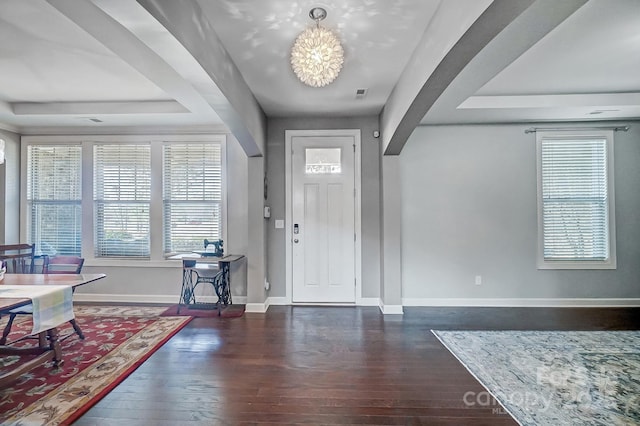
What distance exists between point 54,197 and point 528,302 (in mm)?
7124

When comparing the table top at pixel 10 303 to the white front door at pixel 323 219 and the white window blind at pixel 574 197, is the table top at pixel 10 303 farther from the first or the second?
the white window blind at pixel 574 197

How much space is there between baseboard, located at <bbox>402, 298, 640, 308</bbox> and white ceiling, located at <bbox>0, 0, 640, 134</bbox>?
2499mm

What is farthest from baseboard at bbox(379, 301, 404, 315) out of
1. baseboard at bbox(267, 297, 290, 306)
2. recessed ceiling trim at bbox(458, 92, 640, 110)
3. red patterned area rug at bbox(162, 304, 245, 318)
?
recessed ceiling trim at bbox(458, 92, 640, 110)

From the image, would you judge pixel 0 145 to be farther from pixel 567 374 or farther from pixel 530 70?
pixel 567 374

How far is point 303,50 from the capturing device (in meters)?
2.13

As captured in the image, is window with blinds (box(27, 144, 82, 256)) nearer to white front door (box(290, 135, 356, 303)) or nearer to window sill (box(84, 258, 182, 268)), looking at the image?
window sill (box(84, 258, 182, 268))

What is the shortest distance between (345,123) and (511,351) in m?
3.35

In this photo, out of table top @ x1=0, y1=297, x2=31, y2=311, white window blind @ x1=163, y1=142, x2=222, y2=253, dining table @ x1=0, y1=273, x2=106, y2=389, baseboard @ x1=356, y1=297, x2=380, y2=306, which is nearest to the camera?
table top @ x1=0, y1=297, x2=31, y2=311

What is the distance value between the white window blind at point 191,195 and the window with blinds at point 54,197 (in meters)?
1.39

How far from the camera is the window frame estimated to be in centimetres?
464

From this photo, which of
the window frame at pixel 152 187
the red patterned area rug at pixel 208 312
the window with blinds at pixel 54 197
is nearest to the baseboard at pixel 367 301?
the red patterned area rug at pixel 208 312

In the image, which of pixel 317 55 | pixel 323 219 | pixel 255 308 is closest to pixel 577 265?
pixel 323 219

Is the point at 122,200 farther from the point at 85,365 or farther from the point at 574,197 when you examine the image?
the point at 574,197

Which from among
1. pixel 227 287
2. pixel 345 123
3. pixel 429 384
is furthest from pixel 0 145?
pixel 429 384
